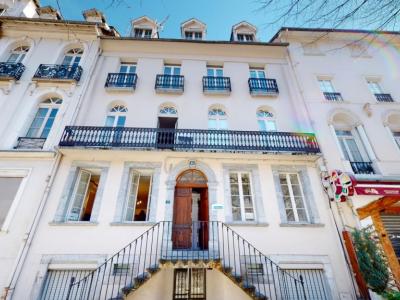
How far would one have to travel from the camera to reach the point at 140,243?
23.0ft

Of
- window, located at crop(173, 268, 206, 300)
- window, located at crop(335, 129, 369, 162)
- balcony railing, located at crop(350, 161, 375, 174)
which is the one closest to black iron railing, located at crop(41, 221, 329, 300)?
window, located at crop(173, 268, 206, 300)

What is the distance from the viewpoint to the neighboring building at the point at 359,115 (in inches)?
306

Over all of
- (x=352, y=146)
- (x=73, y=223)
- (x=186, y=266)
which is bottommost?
(x=186, y=266)

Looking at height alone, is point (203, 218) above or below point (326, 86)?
below

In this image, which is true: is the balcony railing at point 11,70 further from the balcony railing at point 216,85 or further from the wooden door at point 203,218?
the wooden door at point 203,218

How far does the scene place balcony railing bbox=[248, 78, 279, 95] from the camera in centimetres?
1081

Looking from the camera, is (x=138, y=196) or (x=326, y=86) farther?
(x=326, y=86)

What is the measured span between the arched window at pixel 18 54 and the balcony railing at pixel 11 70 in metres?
0.80

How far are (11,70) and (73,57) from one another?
280 centimetres

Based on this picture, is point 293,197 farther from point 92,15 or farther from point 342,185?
point 92,15

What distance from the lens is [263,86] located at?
1112 cm

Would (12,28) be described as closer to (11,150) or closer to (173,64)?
(11,150)

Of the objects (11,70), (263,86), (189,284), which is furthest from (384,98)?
(11,70)

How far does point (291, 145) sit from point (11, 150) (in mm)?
11062
